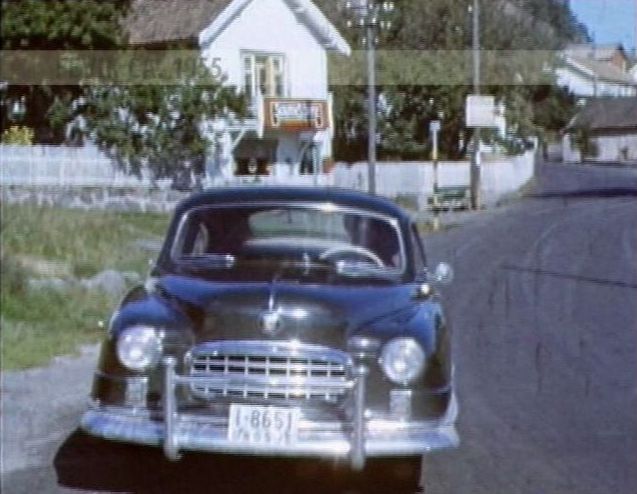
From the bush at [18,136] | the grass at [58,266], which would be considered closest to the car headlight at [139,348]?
the bush at [18,136]

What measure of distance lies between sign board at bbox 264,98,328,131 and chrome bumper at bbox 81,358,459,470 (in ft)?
6.75

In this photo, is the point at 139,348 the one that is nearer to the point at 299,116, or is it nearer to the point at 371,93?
the point at 371,93

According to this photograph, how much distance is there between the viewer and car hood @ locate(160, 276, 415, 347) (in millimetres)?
5148

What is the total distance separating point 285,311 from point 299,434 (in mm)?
519

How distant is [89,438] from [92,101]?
1.81 metres

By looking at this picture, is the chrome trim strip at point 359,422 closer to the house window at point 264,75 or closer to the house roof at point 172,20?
the house window at point 264,75

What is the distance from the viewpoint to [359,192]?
6434mm

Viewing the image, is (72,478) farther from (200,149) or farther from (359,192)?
(200,149)

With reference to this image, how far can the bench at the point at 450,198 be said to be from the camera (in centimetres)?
819

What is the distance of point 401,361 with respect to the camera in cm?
518

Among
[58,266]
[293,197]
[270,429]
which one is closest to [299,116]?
[293,197]

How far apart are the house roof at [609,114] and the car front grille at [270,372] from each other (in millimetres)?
2543

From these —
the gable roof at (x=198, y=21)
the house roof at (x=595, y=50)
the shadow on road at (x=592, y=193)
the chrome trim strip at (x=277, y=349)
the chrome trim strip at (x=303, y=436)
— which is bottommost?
the chrome trim strip at (x=303, y=436)

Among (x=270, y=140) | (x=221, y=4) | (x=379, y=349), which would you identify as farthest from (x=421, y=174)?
(x=379, y=349)
